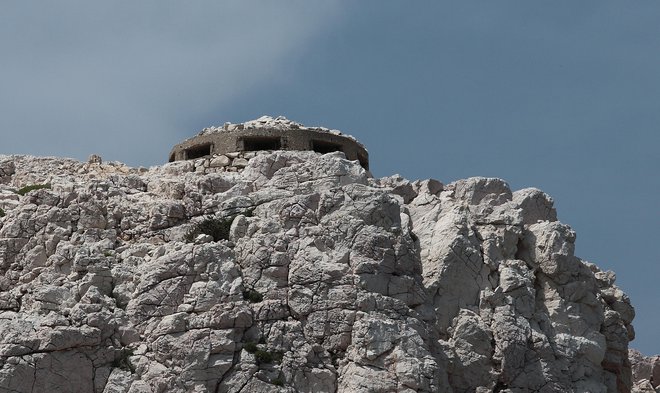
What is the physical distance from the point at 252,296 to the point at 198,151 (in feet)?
41.6

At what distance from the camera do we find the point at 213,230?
176 feet

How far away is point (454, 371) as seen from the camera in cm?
5219

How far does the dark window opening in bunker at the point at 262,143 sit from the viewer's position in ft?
201

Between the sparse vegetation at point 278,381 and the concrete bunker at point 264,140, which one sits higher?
the concrete bunker at point 264,140

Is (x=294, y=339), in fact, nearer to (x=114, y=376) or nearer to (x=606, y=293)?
(x=114, y=376)

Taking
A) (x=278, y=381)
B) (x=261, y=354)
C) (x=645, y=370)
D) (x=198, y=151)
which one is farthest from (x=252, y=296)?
(x=645, y=370)

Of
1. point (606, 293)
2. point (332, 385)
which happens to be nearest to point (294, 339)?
point (332, 385)

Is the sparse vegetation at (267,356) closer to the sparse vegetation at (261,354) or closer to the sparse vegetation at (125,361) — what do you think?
the sparse vegetation at (261,354)

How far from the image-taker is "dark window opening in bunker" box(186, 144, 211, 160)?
2432 inches

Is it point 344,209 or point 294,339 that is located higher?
point 344,209

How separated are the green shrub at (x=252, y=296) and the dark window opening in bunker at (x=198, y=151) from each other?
39.4 feet

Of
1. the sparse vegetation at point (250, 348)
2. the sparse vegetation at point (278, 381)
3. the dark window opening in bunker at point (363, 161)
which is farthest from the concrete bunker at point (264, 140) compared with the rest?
the sparse vegetation at point (278, 381)

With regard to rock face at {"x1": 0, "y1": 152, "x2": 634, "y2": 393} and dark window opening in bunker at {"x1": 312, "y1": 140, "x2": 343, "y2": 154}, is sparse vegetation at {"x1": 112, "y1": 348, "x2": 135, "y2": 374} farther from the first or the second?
dark window opening in bunker at {"x1": 312, "y1": 140, "x2": 343, "y2": 154}

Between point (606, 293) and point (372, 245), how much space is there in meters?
12.7
